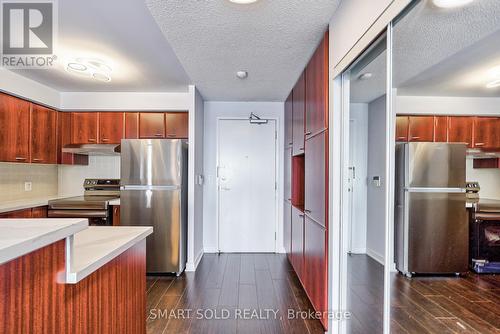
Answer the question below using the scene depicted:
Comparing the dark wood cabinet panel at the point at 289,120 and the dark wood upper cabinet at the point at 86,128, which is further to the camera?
the dark wood upper cabinet at the point at 86,128

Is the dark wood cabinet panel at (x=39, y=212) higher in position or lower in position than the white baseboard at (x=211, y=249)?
higher

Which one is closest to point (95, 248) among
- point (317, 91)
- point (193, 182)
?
point (317, 91)

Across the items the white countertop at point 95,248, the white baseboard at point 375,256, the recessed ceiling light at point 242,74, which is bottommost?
the white baseboard at point 375,256

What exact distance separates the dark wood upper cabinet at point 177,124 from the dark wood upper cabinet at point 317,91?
1.85 metres

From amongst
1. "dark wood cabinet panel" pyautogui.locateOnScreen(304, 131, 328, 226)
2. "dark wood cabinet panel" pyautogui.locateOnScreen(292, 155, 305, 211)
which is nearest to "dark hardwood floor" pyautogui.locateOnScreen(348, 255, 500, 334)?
"dark wood cabinet panel" pyautogui.locateOnScreen(304, 131, 328, 226)

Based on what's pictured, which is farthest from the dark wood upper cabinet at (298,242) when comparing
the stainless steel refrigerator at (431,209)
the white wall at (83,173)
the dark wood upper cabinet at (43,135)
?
the dark wood upper cabinet at (43,135)

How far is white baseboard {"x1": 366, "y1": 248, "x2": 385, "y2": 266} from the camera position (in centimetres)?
142

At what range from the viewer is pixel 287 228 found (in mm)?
4070

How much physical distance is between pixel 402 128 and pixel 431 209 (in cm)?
36

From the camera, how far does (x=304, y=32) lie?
2215mm

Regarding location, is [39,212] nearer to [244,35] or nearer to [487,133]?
[244,35]

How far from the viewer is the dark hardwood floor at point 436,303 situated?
0.84 m

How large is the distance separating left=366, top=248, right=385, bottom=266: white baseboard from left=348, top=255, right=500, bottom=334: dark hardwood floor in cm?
2

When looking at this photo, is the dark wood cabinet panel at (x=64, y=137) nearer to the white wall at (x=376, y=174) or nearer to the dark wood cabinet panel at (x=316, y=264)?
the dark wood cabinet panel at (x=316, y=264)
